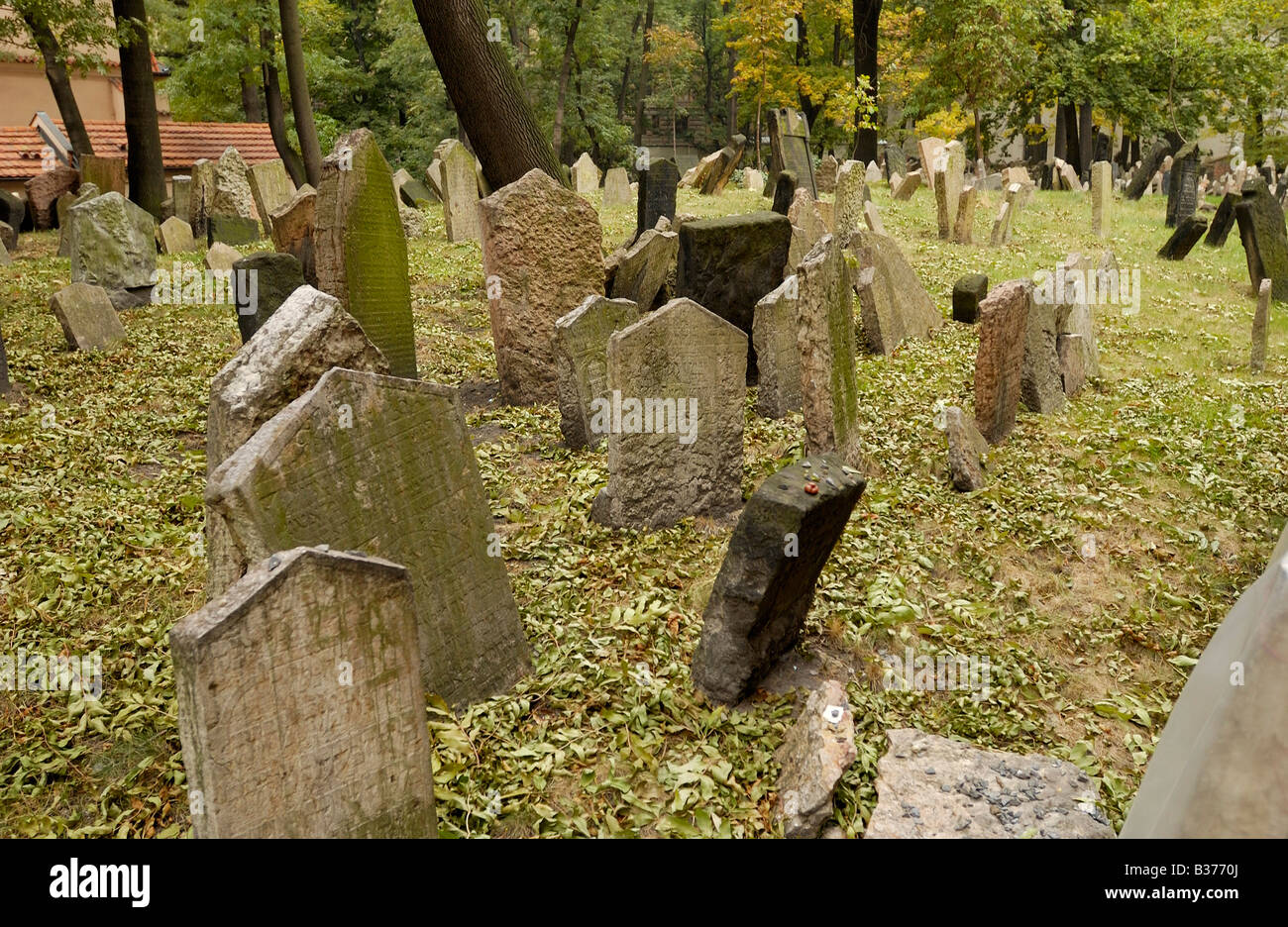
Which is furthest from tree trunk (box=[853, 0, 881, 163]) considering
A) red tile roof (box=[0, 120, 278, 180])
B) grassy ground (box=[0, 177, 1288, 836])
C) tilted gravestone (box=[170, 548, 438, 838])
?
tilted gravestone (box=[170, 548, 438, 838])

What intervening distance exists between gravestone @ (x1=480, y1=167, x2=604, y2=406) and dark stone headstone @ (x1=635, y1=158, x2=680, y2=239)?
4.37 meters

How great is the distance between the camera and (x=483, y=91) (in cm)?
1102

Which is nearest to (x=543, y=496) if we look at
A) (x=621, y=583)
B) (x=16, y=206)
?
(x=621, y=583)

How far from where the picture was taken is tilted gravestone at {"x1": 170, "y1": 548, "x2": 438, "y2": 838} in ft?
9.46

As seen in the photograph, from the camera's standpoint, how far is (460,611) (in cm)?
445

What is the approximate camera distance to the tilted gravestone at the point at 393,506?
362 centimetres

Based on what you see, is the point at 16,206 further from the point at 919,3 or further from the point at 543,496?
the point at 919,3

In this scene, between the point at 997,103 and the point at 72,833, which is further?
the point at 997,103

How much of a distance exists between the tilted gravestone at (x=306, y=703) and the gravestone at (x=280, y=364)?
1.24m

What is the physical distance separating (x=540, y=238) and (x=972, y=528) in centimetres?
444

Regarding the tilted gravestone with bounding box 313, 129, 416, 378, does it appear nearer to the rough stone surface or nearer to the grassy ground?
the grassy ground

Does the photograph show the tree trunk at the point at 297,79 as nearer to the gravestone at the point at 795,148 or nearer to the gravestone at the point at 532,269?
the gravestone at the point at 795,148

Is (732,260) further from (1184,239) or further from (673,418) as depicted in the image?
(1184,239)

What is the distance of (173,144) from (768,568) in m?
24.7
